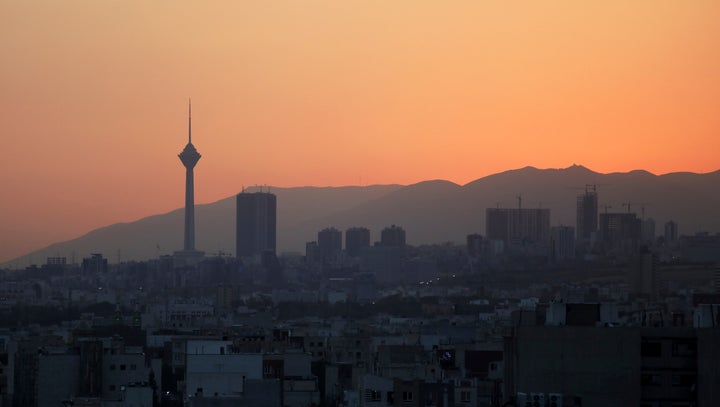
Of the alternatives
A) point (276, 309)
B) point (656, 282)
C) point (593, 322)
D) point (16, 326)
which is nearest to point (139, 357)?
point (593, 322)

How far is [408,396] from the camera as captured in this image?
39.3 meters

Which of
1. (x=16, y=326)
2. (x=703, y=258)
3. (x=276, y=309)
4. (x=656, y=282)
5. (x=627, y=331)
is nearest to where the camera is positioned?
(x=627, y=331)

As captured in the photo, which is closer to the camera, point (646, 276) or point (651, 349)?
point (651, 349)

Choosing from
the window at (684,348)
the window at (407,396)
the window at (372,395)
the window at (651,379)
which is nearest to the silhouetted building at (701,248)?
the window at (372,395)

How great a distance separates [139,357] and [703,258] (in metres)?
126

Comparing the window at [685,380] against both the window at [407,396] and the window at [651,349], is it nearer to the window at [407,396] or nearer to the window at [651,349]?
the window at [651,349]

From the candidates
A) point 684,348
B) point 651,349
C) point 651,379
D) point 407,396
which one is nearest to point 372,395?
point 407,396

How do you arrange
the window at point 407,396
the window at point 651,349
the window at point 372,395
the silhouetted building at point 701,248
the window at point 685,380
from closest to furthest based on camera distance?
the window at point 685,380, the window at point 651,349, the window at point 407,396, the window at point 372,395, the silhouetted building at point 701,248

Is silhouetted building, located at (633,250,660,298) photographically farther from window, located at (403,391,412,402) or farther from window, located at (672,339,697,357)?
window, located at (672,339,697,357)

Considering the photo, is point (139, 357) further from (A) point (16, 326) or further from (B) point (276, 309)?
(B) point (276, 309)

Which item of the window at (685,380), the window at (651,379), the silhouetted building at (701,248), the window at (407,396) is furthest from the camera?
the silhouetted building at (701,248)

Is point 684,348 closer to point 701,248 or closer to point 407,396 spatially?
point 407,396

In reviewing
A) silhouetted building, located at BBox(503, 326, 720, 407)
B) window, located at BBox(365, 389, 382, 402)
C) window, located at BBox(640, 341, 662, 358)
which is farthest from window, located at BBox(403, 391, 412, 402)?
window, located at BBox(640, 341, 662, 358)

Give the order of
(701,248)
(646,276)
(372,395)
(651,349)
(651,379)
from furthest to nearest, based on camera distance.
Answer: (701,248), (646,276), (372,395), (651,349), (651,379)
